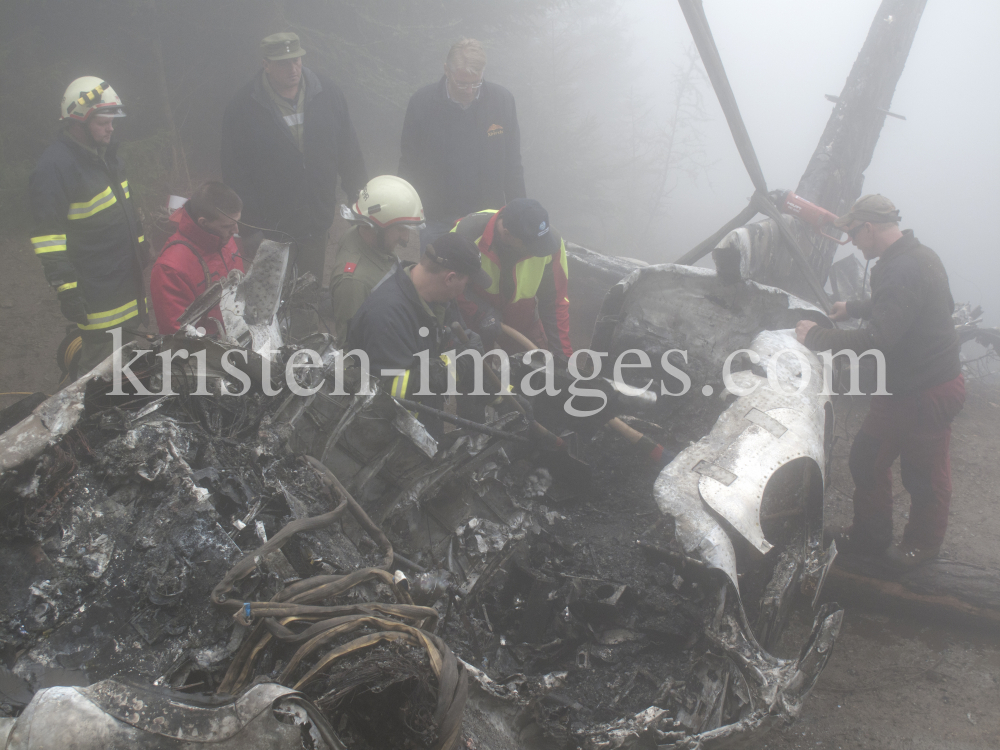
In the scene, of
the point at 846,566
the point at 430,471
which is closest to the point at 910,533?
the point at 846,566

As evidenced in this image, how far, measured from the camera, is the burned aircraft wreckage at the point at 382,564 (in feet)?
4.85

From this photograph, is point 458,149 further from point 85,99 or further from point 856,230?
point 856,230

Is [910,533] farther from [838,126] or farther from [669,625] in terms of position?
[838,126]

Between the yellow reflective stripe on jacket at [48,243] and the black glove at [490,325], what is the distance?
251 cm

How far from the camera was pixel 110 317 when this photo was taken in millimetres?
3695

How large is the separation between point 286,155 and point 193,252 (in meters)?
1.54

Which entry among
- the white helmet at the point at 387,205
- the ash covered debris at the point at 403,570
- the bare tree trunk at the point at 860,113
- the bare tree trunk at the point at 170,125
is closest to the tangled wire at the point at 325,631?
the ash covered debris at the point at 403,570

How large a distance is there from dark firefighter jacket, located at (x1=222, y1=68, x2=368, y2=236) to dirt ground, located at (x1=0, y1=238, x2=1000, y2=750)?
2.48 m

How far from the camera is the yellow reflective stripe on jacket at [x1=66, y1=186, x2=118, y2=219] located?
344cm

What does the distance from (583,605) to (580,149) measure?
12855 mm

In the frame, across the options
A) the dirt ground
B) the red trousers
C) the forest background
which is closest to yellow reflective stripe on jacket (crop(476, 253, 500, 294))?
the red trousers

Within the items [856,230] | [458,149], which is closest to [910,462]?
[856,230]

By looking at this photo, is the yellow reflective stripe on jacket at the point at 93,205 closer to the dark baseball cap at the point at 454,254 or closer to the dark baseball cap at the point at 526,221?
the dark baseball cap at the point at 454,254

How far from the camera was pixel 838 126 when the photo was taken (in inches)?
286
